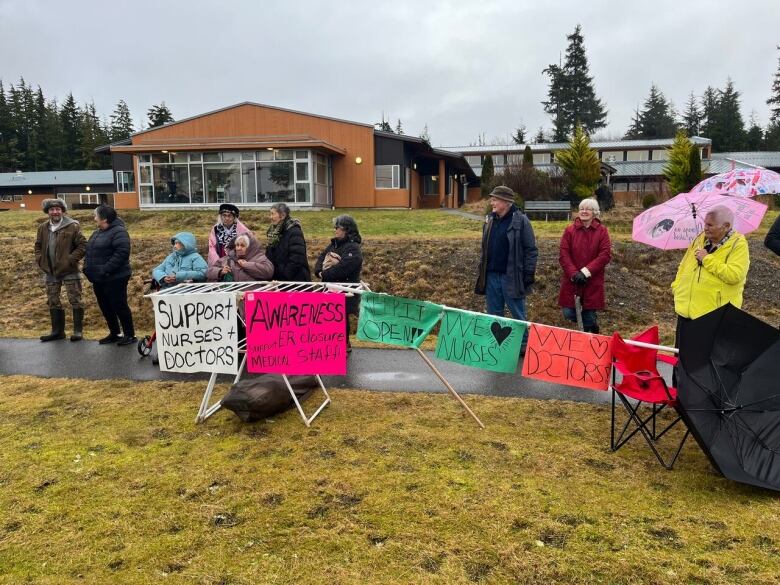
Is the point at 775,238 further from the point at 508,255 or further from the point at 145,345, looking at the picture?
the point at 145,345

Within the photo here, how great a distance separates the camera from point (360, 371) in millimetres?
6352

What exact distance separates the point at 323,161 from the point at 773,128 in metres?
65.7

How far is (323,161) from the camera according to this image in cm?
2670

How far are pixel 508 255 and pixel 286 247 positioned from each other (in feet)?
8.24

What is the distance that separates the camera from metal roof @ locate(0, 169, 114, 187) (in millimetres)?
54312

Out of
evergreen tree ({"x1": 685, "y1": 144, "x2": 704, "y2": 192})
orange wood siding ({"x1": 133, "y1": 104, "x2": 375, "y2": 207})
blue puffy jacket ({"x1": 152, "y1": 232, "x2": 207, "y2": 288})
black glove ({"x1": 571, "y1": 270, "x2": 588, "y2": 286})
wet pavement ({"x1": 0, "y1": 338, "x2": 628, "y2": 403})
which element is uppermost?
orange wood siding ({"x1": 133, "y1": 104, "x2": 375, "y2": 207})

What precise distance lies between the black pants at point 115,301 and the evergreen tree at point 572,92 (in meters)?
72.1

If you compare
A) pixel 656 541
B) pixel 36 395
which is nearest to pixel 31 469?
A: pixel 36 395

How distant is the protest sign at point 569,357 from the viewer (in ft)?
Answer: 13.9

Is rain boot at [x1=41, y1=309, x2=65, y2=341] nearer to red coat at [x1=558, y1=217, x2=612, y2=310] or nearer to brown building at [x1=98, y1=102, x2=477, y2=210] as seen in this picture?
red coat at [x1=558, y1=217, x2=612, y2=310]

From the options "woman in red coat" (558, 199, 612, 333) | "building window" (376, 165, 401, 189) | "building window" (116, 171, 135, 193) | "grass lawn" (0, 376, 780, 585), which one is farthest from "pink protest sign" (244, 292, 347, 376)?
"building window" (116, 171, 135, 193)

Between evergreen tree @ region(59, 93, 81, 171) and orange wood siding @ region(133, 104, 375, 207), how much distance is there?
57.1 meters

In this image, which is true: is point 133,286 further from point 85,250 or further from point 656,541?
point 656,541

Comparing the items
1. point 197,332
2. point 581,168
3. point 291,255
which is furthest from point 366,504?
point 581,168
